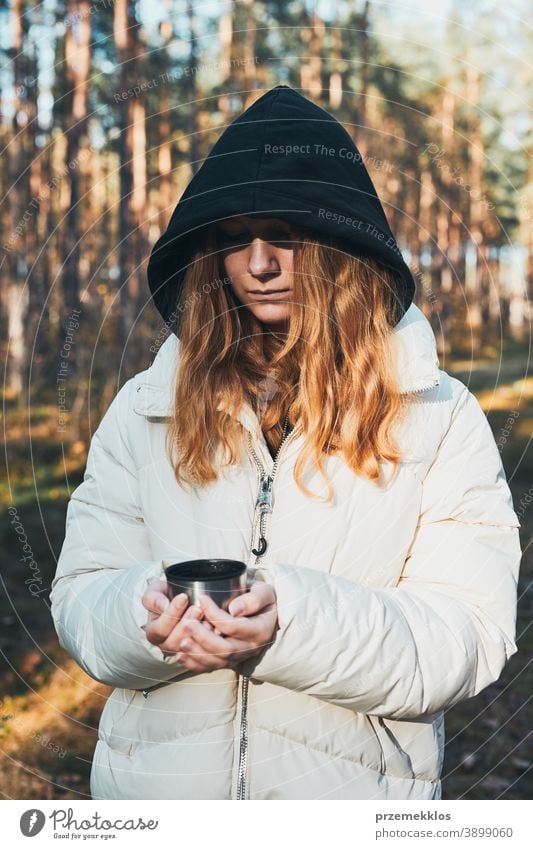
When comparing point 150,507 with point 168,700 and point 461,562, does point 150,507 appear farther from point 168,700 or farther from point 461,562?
point 461,562

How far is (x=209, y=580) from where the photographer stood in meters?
1.59

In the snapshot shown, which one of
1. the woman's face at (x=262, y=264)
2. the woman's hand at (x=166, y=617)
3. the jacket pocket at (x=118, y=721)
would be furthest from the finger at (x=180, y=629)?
the woman's face at (x=262, y=264)

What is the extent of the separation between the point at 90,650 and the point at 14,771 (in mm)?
2355

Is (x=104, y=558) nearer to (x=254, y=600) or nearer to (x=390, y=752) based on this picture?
(x=254, y=600)

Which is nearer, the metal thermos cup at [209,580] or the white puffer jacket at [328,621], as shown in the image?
the metal thermos cup at [209,580]

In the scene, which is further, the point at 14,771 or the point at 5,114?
the point at 5,114

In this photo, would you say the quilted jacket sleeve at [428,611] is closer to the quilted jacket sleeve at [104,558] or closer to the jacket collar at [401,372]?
the jacket collar at [401,372]

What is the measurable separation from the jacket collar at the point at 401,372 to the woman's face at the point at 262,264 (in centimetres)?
25

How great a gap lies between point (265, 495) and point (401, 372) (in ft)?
1.44

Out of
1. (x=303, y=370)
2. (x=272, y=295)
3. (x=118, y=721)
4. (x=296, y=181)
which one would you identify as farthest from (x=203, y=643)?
(x=296, y=181)

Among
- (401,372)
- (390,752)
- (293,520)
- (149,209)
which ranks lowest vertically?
(390,752)

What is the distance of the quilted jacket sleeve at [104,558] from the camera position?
1.88 m

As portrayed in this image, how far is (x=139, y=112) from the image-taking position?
13117mm
